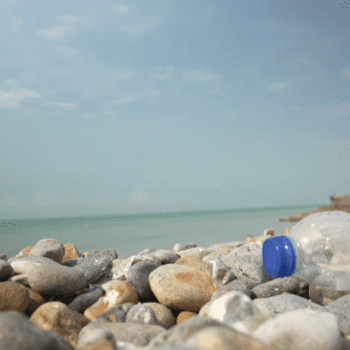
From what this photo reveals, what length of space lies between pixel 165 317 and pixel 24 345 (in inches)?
52.8

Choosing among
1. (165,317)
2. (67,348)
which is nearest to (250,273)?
(165,317)

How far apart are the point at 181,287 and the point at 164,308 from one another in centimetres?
26

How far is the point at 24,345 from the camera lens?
5.05 feet

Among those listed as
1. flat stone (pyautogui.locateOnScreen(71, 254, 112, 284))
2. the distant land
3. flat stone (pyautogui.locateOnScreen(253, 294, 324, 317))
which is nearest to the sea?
the distant land

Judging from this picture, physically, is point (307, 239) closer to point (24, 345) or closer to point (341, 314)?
point (341, 314)

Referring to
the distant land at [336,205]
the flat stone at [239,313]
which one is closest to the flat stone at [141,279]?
the flat stone at [239,313]

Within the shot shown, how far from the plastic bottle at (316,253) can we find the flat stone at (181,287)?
2.19 feet

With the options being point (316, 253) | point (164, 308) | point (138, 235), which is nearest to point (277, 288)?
point (316, 253)

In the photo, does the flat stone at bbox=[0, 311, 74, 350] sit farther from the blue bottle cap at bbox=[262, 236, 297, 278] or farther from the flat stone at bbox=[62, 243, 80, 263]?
the flat stone at bbox=[62, 243, 80, 263]

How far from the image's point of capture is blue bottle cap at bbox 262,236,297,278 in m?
3.06

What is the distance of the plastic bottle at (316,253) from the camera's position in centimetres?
309

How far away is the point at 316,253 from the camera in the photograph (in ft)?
10.9

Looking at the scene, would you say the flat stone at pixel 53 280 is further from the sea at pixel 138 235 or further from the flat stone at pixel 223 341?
the sea at pixel 138 235

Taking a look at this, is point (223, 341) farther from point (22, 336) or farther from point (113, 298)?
point (113, 298)
